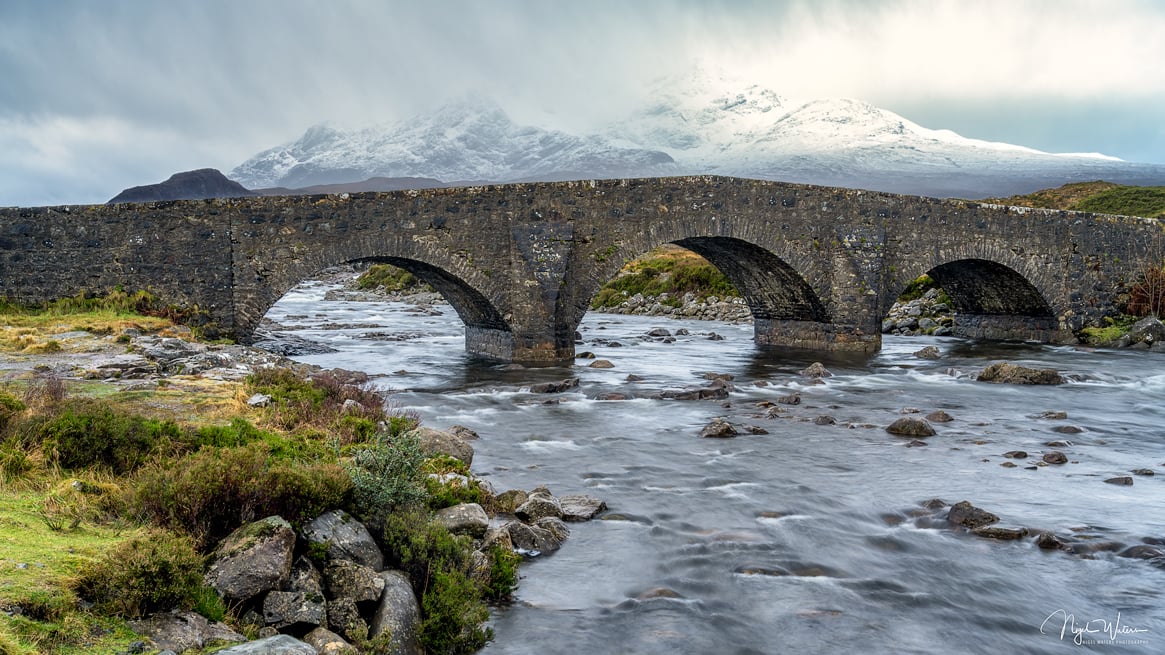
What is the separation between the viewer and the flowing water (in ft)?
21.7

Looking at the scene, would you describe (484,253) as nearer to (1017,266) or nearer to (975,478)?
(975,478)

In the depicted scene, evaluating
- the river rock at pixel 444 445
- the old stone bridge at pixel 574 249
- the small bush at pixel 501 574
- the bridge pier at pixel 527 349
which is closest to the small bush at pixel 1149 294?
the old stone bridge at pixel 574 249

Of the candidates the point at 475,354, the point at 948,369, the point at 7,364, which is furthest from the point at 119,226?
the point at 948,369

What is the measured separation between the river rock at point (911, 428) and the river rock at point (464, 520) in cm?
941

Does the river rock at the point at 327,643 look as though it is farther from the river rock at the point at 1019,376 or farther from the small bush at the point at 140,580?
the river rock at the point at 1019,376

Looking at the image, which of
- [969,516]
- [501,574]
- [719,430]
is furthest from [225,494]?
[719,430]

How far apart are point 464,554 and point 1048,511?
7.34 m

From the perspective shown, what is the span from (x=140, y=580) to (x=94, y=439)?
3014 mm

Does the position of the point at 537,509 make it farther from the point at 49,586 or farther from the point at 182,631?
the point at 49,586

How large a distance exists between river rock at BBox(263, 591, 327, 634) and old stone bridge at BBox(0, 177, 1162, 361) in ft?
49.1

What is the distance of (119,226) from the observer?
18.5 m

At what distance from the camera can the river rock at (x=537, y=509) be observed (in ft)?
28.4

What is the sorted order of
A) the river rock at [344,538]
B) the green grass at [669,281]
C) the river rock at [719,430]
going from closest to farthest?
the river rock at [344,538] < the river rock at [719,430] < the green grass at [669,281]
